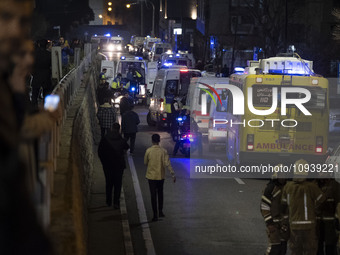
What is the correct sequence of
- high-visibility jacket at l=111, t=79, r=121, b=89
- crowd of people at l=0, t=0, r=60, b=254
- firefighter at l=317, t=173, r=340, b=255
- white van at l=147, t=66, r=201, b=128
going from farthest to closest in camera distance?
high-visibility jacket at l=111, t=79, r=121, b=89, white van at l=147, t=66, r=201, b=128, firefighter at l=317, t=173, r=340, b=255, crowd of people at l=0, t=0, r=60, b=254

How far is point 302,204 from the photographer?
9.37 m

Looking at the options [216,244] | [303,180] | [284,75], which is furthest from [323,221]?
[284,75]

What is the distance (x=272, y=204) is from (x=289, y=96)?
29.4ft

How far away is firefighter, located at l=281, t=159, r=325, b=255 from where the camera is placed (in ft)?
30.7

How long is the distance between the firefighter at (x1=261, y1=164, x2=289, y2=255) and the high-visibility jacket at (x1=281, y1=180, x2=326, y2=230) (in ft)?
0.64

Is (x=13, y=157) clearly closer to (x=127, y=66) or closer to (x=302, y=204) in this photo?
(x=302, y=204)

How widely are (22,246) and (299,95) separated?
16523mm

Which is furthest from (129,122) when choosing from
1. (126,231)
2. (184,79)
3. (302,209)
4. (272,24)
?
(272,24)

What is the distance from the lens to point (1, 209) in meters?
2.22

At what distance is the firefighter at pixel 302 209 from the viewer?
937 cm

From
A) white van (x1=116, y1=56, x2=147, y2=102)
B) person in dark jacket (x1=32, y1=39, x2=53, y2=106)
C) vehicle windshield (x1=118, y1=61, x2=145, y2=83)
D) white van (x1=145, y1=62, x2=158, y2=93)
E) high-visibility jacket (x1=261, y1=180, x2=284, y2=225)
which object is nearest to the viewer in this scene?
high-visibility jacket (x1=261, y1=180, x2=284, y2=225)

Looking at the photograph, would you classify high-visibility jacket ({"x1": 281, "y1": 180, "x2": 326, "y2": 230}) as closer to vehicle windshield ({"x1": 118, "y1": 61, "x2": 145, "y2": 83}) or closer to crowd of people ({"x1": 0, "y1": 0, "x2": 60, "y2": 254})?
crowd of people ({"x1": 0, "y1": 0, "x2": 60, "y2": 254})

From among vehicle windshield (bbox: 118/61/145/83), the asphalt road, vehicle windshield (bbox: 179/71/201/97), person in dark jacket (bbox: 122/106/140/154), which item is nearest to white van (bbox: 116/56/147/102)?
vehicle windshield (bbox: 118/61/145/83)

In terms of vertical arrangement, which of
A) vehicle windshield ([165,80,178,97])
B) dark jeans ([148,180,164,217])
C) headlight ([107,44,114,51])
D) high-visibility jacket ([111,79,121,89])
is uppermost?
headlight ([107,44,114,51])
